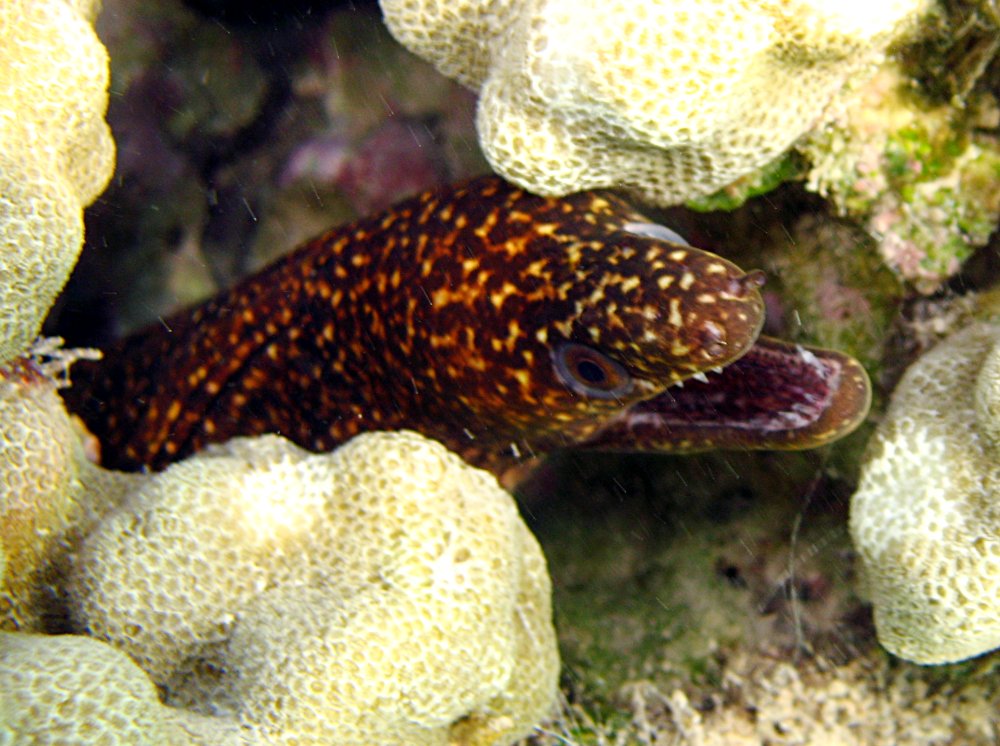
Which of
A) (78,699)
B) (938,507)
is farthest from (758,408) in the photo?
(78,699)

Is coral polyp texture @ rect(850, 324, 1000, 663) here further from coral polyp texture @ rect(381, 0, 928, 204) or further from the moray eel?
coral polyp texture @ rect(381, 0, 928, 204)

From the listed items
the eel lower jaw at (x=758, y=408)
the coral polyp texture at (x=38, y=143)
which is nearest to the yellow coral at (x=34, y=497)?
the coral polyp texture at (x=38, y=143)

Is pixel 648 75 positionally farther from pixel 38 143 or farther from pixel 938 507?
pixel 38 143

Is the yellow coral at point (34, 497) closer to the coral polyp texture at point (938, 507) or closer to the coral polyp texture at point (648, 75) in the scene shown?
the coral polyp texture at point (648, 75)

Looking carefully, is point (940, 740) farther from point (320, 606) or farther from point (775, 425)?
point (320, 606)

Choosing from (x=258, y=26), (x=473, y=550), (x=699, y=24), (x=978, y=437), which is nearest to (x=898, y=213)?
(x=978, y=437)

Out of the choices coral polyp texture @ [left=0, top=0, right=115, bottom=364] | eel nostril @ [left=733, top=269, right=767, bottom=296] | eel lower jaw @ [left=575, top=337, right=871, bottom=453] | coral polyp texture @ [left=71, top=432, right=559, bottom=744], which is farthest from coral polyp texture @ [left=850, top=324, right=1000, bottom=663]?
coral polyp texture @ [left=0, top=0, right=115, bottom=364]
